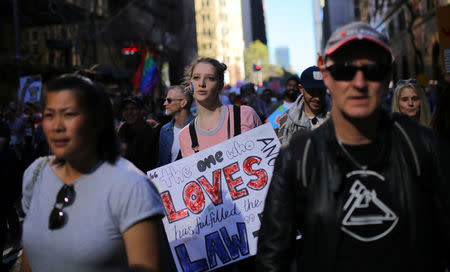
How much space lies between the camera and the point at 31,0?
28.5 meters

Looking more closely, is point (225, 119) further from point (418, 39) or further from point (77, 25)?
point (418, 39)

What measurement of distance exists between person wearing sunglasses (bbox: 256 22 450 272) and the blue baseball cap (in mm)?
2507

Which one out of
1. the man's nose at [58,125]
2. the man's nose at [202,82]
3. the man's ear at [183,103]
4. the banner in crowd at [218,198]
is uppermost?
the man's nose at [202,82]

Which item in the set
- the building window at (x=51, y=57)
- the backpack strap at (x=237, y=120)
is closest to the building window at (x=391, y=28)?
the building window at (x=51, y=57)

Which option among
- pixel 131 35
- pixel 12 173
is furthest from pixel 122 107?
pixel 131 35

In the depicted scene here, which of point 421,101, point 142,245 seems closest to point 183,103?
point 421,101

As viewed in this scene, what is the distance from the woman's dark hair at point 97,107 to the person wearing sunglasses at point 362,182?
2.84 feet

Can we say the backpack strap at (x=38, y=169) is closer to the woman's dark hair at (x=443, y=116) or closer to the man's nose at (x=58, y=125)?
the man's nose at (x=58, y=125)

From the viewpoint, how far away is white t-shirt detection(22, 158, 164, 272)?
2.29 m

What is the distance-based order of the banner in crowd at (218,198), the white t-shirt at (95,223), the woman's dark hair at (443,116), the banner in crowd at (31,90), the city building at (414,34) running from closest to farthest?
1. the white t-shirt at (95,223)
2. the woman's dark hair at (443,116)
3. the banner in crowd at (218,198)
4. the banner in crowd at (31,90)
5. the city building at (414,34)

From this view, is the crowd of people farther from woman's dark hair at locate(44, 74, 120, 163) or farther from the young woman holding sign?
the young woman holding sign

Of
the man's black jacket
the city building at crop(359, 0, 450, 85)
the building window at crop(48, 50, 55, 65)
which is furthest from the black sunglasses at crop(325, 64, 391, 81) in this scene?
the building window at crop(48, 50, 55, 65)

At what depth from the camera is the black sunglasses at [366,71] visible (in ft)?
6.89

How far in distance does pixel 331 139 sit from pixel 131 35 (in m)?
37.4
